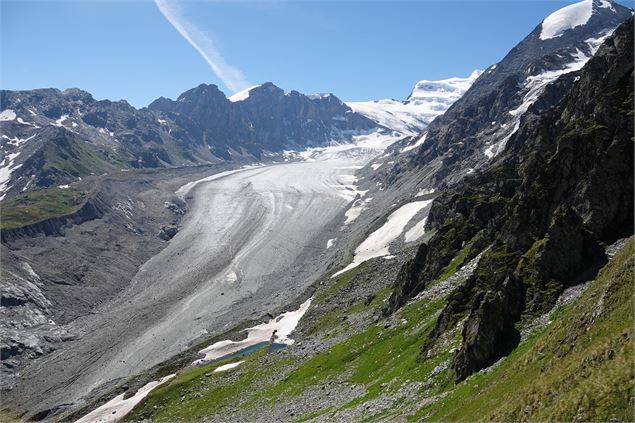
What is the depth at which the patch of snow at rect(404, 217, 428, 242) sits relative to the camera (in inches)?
5123

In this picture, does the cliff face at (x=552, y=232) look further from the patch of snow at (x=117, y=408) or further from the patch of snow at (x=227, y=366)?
the patch of snow at (x=117, y=408)

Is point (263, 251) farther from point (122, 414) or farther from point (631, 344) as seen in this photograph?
point (631, 344)

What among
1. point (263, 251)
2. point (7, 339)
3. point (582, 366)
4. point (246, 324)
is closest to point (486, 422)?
point (582, 366)

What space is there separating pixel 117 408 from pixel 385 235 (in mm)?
84284

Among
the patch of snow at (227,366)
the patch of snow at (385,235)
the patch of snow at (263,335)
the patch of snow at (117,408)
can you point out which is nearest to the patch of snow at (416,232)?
the patch of snow at (385,235)

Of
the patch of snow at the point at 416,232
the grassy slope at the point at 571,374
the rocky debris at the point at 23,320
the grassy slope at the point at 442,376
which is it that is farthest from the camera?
the patch of snow at the point at 416,232

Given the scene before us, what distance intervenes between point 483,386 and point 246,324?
84.7 m

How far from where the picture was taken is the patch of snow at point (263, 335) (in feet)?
318

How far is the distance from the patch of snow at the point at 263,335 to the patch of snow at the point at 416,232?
3415 cm

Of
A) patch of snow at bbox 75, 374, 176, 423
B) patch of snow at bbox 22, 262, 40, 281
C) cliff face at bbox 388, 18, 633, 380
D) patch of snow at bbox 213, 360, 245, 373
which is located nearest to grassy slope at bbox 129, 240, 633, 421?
patch of snow at bbox 213, 360, 245, 373

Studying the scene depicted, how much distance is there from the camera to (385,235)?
146 meters

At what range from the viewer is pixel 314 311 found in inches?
4048

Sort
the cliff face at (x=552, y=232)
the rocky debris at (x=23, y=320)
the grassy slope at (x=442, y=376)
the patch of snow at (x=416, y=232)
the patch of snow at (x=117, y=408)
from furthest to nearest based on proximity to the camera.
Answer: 1. the patch of snow at (x=416, y=232)
2. the rocky debris at (x=23, y=320)
3. the patch of snow at (x=117, y=408)
4. the cliff face at (x=552, y=232)
5. the grassy slope at (x=442, y=376)

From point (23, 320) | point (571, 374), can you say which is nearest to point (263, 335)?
point (23, 320)
